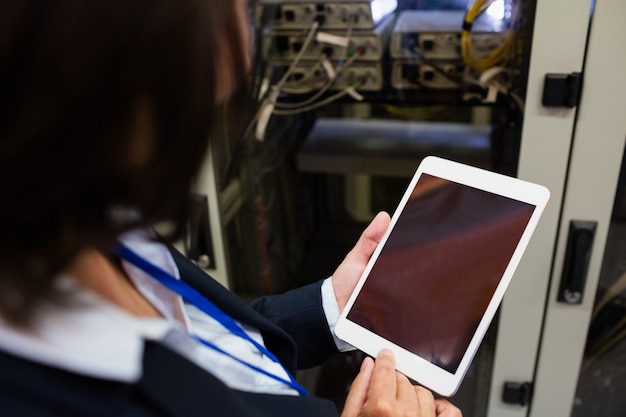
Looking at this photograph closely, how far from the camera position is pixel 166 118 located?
372 mm

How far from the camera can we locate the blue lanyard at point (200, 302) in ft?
1.78

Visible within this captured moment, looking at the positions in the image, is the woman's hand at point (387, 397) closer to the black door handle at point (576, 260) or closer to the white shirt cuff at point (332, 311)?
the white shirt cuff at point (332, 311)

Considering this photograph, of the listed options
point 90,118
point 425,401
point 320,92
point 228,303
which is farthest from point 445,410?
point 320,92

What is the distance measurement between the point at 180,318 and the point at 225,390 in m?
0.11

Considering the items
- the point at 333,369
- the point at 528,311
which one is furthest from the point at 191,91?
the point at 333,369

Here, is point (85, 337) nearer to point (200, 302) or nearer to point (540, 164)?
point (200, 302)

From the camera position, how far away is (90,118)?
337 mm

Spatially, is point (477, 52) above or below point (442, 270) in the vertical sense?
above

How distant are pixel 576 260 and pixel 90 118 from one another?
845mm

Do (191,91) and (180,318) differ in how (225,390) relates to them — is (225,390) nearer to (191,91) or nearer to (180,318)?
(180,318)

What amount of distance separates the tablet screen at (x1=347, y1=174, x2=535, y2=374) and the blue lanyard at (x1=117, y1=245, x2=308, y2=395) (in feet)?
0.55

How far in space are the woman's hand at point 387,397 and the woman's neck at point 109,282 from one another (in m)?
0.26

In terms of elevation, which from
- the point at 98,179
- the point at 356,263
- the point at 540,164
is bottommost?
the point at 356,263

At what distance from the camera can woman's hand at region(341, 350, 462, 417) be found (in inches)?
23.7
